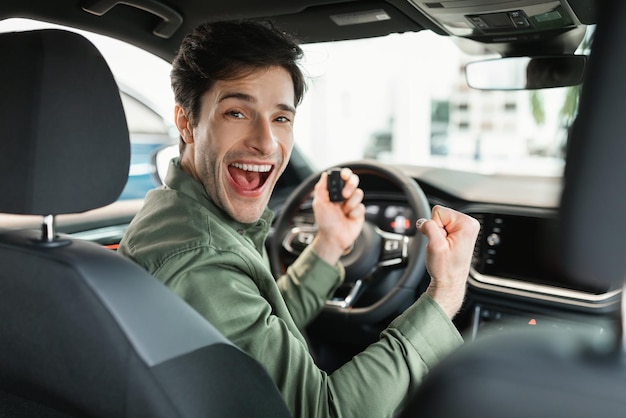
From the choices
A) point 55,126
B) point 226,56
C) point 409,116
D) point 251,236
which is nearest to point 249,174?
point 251,236

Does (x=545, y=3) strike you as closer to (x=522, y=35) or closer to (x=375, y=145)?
(x=522, y=35)

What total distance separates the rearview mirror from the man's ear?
101 centimetres

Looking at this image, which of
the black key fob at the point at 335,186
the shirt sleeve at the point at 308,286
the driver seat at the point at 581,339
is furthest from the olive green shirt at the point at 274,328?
the black key fob at the point at 335,186

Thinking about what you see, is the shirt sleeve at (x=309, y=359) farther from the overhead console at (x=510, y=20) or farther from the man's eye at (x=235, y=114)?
the overhead console at (x=510, y=20)

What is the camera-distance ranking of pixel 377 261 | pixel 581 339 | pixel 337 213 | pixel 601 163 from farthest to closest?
pixel 377 261 < pixel 337 213 < pixel 581 339 < pixel 601 163

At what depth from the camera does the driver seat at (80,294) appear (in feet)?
3.25

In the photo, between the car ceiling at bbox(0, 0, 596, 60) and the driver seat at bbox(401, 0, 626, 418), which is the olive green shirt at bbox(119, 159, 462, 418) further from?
the car ceiling at bbox(0, 0, 596, 60)

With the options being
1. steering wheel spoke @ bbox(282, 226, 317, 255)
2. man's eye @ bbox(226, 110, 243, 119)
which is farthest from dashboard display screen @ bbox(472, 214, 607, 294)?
man's eye @ bbox(226, 110, 243, 119)

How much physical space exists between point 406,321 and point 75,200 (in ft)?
2.14

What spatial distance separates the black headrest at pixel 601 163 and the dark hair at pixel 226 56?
105 cm

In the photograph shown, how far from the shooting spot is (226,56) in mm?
1555

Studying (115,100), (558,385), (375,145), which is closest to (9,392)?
(115,100)

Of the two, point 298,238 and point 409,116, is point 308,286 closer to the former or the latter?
point 298,238

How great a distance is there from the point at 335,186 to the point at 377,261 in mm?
401
